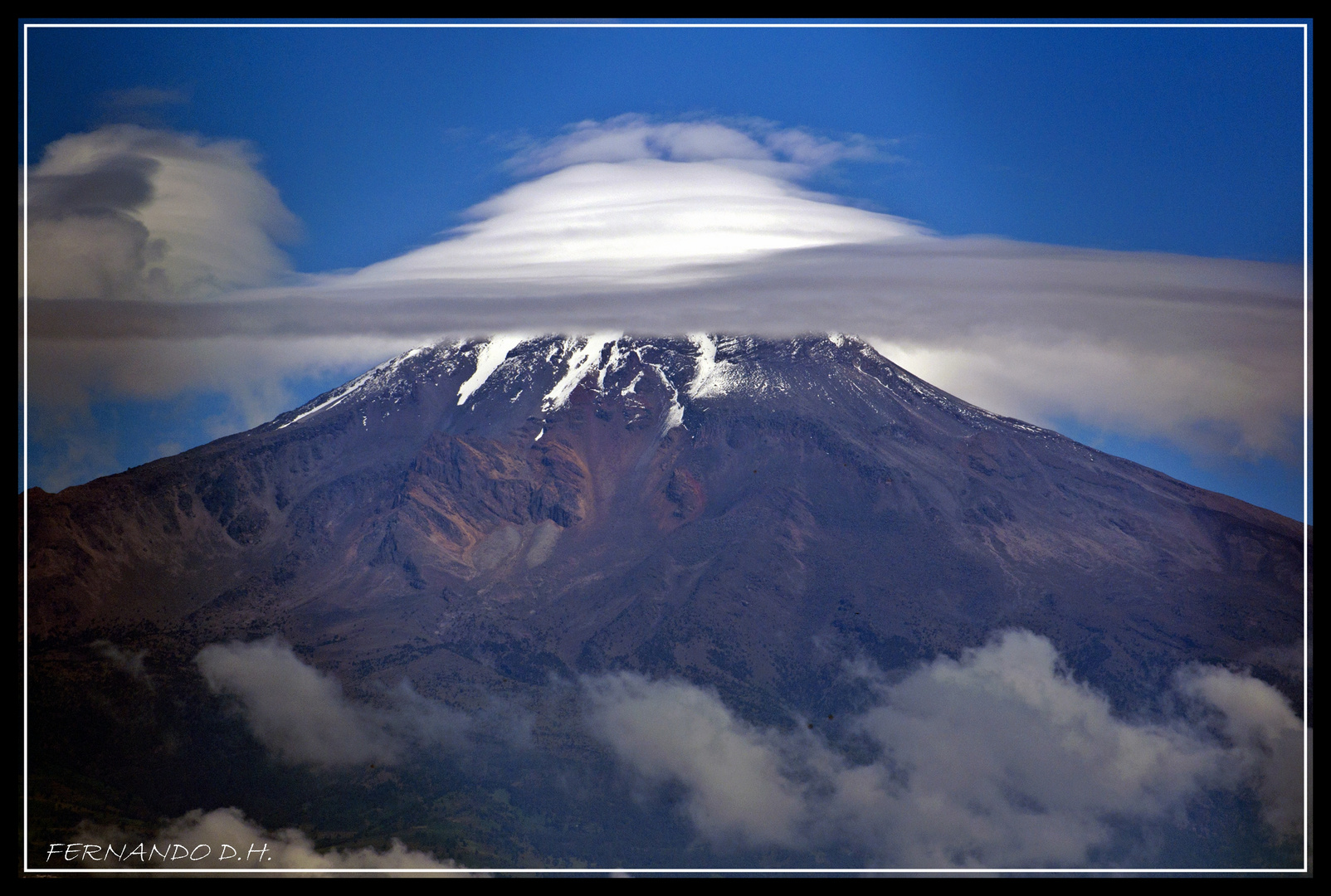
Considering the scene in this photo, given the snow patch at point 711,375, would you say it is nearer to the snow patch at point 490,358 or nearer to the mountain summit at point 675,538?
the mountain summit at point 675,538

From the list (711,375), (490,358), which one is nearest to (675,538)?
(711,375)

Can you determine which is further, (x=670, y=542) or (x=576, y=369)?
(x=576, y=369)

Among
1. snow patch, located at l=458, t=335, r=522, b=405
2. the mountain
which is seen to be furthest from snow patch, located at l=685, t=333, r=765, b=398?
snow patch, located at l=458, t=335, r=522, b=405

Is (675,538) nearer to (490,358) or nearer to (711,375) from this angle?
(711,375)

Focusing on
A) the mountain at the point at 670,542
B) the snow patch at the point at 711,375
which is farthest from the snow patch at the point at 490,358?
the snow patch at the point at 711,375

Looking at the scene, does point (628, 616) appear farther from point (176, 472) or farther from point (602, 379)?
point (176, 472)
